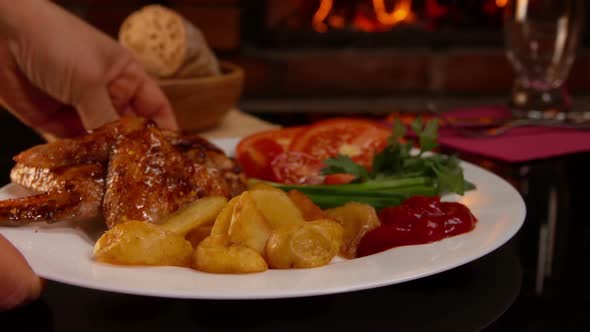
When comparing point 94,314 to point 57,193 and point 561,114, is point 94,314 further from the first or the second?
point 561,114

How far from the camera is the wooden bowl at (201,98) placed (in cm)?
210

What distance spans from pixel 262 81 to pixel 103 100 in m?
2.23

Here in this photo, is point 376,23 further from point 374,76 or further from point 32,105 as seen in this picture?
point 32,105

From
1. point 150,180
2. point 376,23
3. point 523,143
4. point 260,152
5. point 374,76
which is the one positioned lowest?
point 374,76

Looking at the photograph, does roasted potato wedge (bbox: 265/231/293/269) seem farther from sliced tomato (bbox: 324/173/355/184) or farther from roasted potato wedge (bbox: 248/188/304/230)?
sliced tomato (bbox: 324/173/355/184)

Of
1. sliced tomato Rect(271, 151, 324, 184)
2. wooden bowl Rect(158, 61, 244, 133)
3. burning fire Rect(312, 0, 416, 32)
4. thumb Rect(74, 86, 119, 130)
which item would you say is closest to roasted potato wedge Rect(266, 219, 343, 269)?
sliced tomato Rect(271, 151, 324, 184)

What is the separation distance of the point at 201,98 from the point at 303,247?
1.18 metres

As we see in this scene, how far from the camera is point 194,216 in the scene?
116 cm

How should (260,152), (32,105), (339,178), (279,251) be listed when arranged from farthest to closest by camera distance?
(32,105) < (260,152) < (339,178) < (279,251)

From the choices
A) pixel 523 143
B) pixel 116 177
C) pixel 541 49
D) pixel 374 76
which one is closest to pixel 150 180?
pixel 116 177

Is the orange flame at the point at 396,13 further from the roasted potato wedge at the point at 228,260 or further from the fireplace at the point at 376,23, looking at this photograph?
the roasted potato wedge at the point at 228,260

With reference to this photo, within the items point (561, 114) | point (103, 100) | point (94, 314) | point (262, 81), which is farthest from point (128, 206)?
point (262, 81)

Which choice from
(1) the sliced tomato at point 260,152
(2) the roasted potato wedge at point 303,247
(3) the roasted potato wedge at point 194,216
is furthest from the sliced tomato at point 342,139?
(2) the roasted potato wedge at point 303,247

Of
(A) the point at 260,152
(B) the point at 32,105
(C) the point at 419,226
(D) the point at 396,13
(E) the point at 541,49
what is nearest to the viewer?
(C) the point at 419,226
